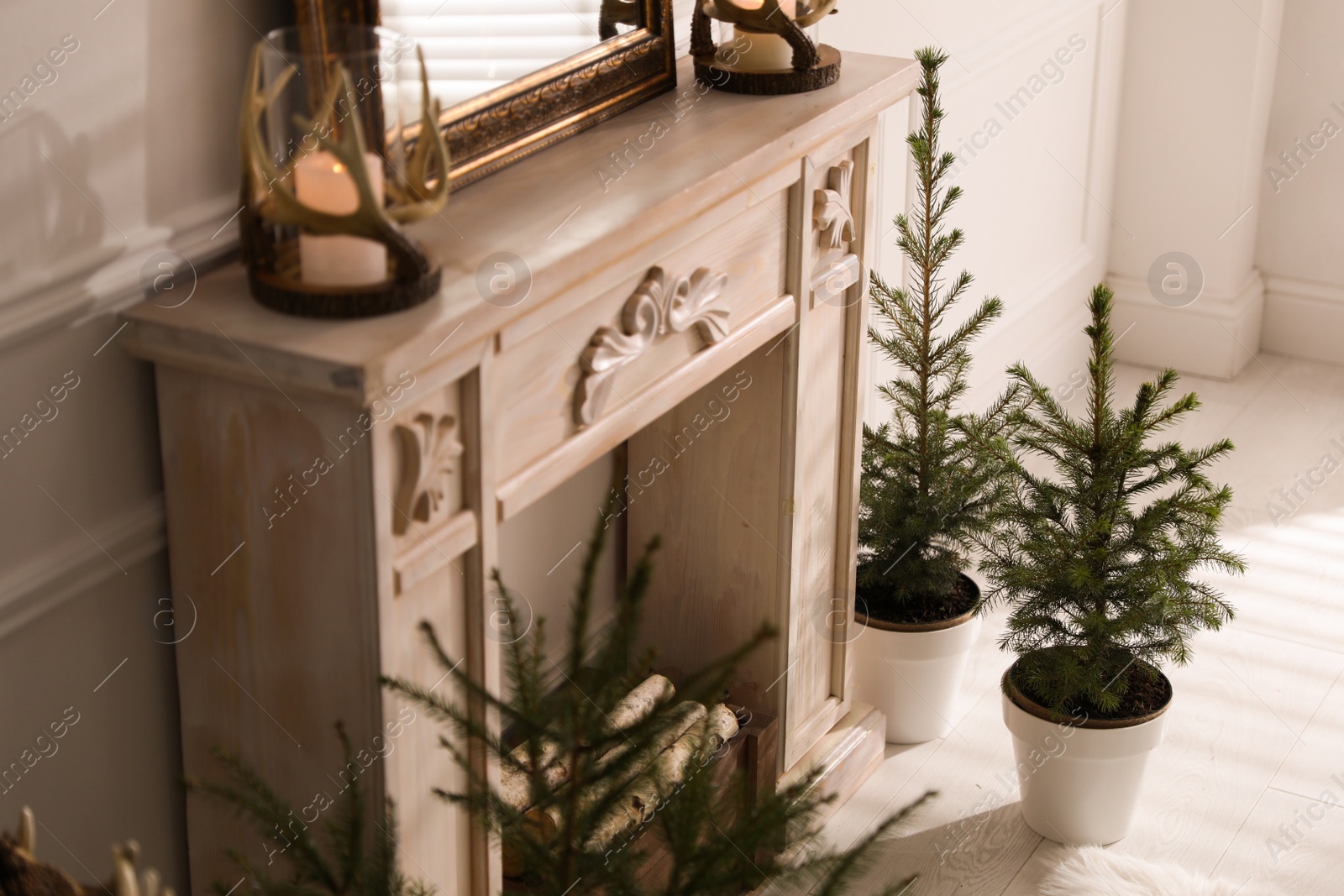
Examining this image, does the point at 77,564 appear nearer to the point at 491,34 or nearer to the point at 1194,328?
the point at 491,34

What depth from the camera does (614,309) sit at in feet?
5.37

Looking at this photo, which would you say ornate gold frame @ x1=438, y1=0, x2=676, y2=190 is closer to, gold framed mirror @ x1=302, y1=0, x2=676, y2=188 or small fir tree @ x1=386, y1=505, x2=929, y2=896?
gold framed mirror @ x1=302, y1=0, x2=676, y2=188

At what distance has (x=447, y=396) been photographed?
1382 mm

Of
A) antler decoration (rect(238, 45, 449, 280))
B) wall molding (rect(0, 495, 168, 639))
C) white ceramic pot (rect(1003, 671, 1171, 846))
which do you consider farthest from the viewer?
white ceramic pot (rect(1003, 671, 1171, 846))

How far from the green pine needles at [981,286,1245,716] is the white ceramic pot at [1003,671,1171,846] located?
0.04 meters

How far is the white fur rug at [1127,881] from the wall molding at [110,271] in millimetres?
1632

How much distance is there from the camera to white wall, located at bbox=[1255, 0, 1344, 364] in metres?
4.01

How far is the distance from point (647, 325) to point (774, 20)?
0.50m


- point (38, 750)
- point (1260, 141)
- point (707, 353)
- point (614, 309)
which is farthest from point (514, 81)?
point (1260, 141)

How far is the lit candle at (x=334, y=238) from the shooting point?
1.29 metres

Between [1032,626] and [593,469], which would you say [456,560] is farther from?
[1032,626]

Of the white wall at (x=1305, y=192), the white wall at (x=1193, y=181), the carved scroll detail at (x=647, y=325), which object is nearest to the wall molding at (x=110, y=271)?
the carved scroll detail at (x=647, y=325)

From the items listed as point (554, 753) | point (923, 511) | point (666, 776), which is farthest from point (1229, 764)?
point (554, 753)

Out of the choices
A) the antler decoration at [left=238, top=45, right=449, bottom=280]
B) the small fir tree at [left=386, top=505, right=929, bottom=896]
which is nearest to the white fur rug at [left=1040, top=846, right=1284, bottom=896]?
the small fir tree at [left=386, top=505, right=929, bottom=896]
